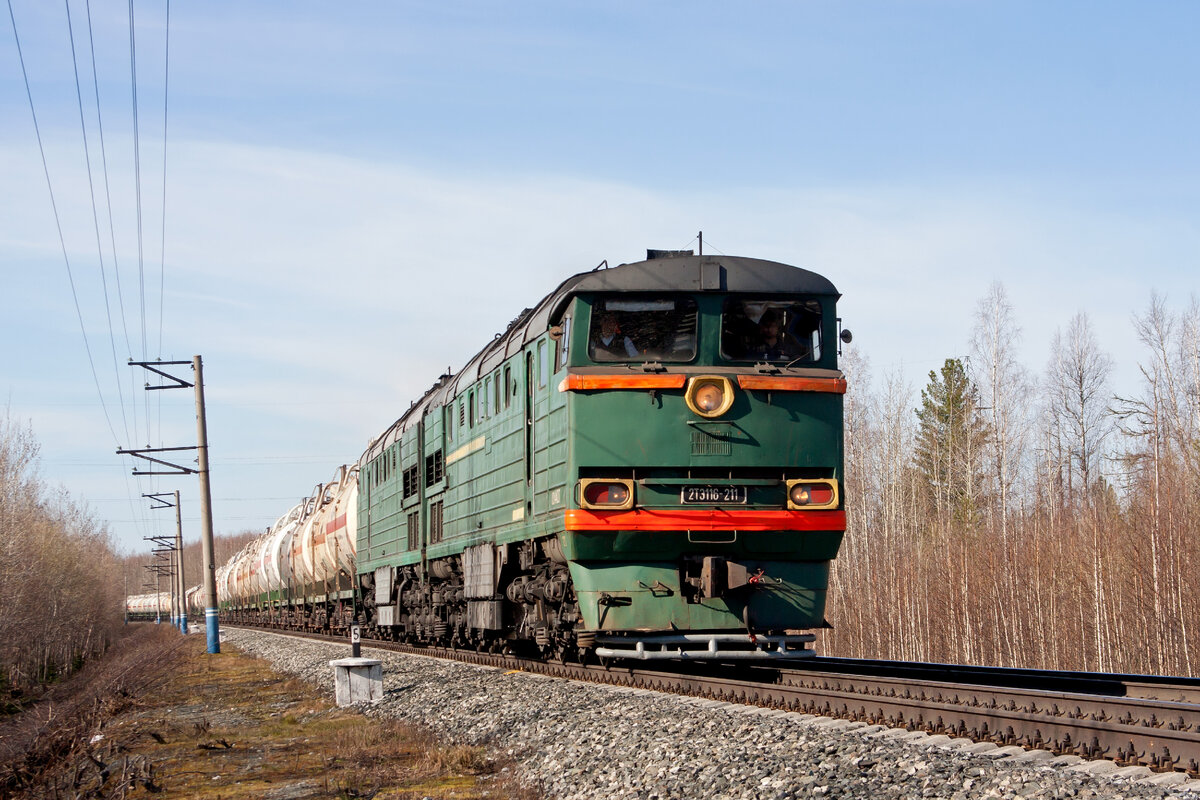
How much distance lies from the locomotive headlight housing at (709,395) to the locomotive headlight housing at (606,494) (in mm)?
939

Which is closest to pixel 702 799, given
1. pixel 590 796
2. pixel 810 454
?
pixel 590 796

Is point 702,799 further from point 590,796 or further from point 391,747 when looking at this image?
point 391,747

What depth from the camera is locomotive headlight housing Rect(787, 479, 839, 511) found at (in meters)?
10.8

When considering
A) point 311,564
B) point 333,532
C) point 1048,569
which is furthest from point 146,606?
point 1048,569

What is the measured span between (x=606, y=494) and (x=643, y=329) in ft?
5.54

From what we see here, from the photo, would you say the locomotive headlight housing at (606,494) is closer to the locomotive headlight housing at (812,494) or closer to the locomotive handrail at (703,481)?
the locomotive handrail at (703,481)

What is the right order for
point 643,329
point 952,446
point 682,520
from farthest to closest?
point 952,446 → point 643,329 → point 682,520

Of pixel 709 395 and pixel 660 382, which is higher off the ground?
pixel 660 382

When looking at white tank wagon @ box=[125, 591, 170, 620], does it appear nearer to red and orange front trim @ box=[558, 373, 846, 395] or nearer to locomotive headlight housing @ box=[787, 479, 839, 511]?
red and orange front trim @ box=[558, 373, 846, 395]

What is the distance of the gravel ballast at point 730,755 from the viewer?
18.6 ft

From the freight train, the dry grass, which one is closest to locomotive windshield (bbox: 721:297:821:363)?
the freight train

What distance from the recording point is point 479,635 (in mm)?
17375

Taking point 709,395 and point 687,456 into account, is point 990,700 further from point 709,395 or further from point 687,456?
point 709,395

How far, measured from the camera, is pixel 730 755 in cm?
698
